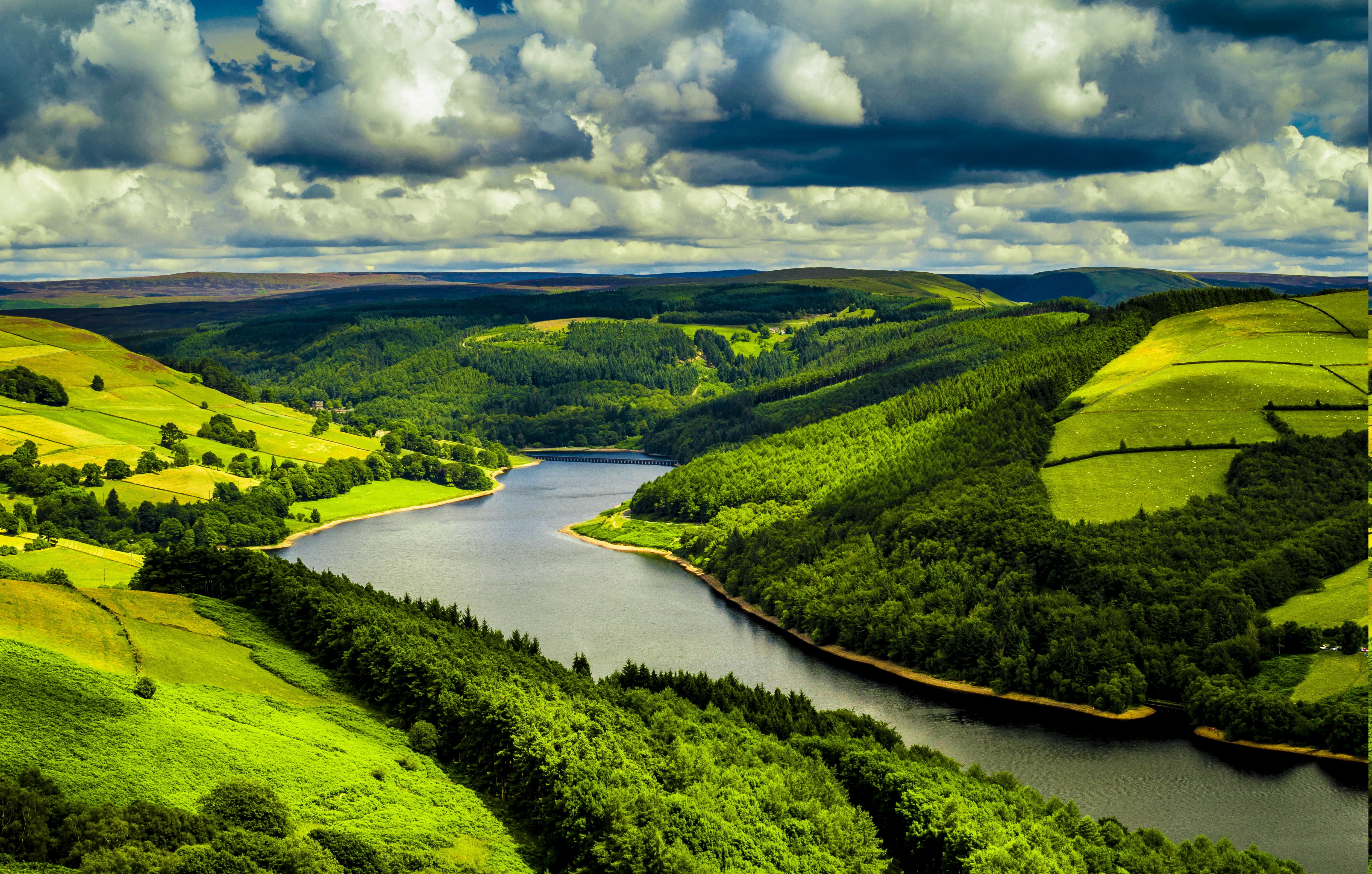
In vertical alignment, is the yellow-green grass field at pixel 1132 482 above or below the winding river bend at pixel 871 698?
above

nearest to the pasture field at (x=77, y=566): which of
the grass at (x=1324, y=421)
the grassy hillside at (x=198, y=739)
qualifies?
the grassy hillside at (x=198, y=739)

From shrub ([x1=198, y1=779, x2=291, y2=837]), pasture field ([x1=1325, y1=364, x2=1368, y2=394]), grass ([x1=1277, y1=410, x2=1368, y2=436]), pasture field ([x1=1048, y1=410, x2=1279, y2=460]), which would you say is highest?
pasture field ([x1=1325, y1=364, x2=1368, y2=394])

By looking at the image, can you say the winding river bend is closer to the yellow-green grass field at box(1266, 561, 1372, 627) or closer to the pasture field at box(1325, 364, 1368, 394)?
the yellow-green grass field at box(1266, 561, 1372, 627)

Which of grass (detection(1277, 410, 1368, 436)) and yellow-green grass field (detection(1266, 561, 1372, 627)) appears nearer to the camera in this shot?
yellow-green grass field (detection(1266, 561, 1372, 627))

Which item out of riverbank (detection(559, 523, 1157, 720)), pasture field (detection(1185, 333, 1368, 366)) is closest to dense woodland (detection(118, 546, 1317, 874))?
riverbank (detection(559, 523, 1157, 720))

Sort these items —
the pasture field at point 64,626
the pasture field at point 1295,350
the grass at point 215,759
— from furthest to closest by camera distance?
the pasture field at point 1295,350, the pasture field at point 64,626, the grass at point 215,759

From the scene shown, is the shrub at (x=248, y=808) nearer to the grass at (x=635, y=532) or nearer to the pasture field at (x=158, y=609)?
the pasture field at (x=158, y=609)
